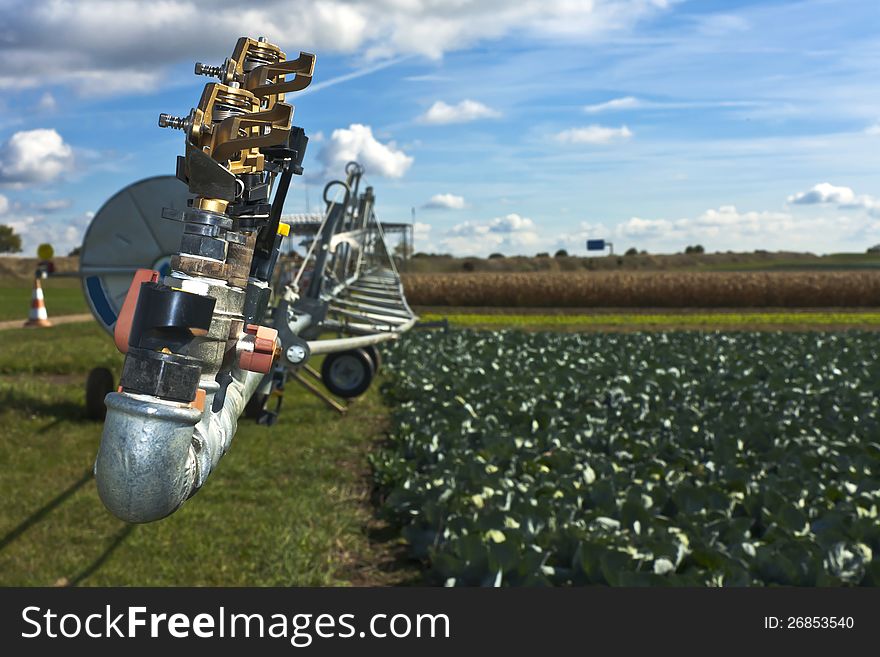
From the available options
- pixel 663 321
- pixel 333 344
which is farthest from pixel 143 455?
pixel 663 321

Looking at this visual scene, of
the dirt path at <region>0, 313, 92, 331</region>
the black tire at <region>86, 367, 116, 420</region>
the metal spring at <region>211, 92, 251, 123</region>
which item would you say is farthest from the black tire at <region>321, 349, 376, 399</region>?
the dirt path at <region>0, 313, 92, 331</region>

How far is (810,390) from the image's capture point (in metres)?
9.95

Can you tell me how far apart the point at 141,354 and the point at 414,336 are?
15.5 metres

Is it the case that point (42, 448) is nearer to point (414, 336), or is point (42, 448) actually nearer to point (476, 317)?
point (414, 336)

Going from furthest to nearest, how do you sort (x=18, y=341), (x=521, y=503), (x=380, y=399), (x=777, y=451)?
(x=18, y=341), (x=380, y=399), (x=777, y=451), (x=521, y=503)

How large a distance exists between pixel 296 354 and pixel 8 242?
76281 mm

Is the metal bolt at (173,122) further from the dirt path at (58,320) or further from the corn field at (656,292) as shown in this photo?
the corn field at (656,292)

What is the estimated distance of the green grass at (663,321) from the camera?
79.5ft

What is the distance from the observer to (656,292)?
111 feet

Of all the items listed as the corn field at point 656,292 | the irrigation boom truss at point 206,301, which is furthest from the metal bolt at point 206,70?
the corn field at point 656,292

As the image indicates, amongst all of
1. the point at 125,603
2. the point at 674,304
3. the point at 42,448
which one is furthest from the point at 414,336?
the point at 674,304

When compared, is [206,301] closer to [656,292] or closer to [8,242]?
[656,292]

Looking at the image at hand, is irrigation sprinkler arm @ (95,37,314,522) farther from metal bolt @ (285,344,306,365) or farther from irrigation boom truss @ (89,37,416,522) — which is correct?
metal bolt @ (285,344,306,365)

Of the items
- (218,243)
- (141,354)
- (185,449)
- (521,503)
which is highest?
(218,243)
